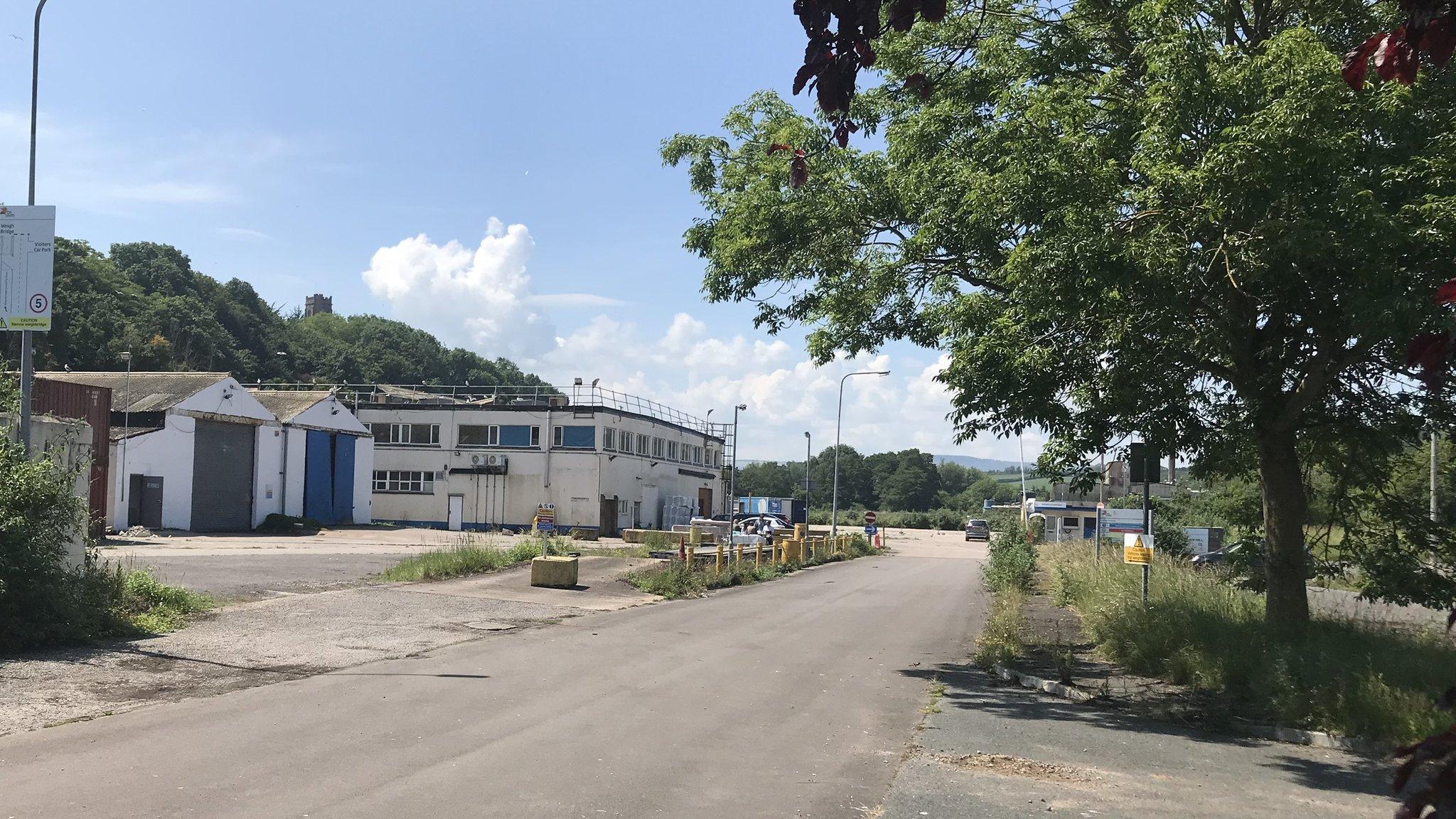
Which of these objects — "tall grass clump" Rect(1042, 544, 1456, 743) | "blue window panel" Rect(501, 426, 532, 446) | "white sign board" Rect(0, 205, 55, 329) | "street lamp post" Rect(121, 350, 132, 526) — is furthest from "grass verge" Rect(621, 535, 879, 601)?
"blue window panel" Rect(501, 426, 532, 446)

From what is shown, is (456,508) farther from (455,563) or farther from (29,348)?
(29,348)

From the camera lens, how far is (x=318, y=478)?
53125 mm

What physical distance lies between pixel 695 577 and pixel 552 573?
165 inches

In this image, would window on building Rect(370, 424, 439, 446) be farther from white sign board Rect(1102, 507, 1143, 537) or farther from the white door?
white sign board Rect(1102, 507, 1143, 537)

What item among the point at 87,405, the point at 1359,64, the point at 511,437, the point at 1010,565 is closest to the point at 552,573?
the point at 1010,565

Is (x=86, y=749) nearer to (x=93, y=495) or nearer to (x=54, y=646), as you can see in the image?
(x=54, y=646)

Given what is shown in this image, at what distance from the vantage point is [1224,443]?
12.7 meters

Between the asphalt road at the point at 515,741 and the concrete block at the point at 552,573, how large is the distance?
8.03 meters

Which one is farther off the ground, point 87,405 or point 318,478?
point 87,405

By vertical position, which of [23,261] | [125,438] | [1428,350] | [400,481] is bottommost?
[400,481]

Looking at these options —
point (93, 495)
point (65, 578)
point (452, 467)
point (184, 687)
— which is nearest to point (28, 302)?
point (65, 578)

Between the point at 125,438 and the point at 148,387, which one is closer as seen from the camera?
the point at 125,438

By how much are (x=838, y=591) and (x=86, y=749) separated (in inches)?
833

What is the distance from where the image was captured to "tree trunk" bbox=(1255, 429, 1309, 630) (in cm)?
1248
